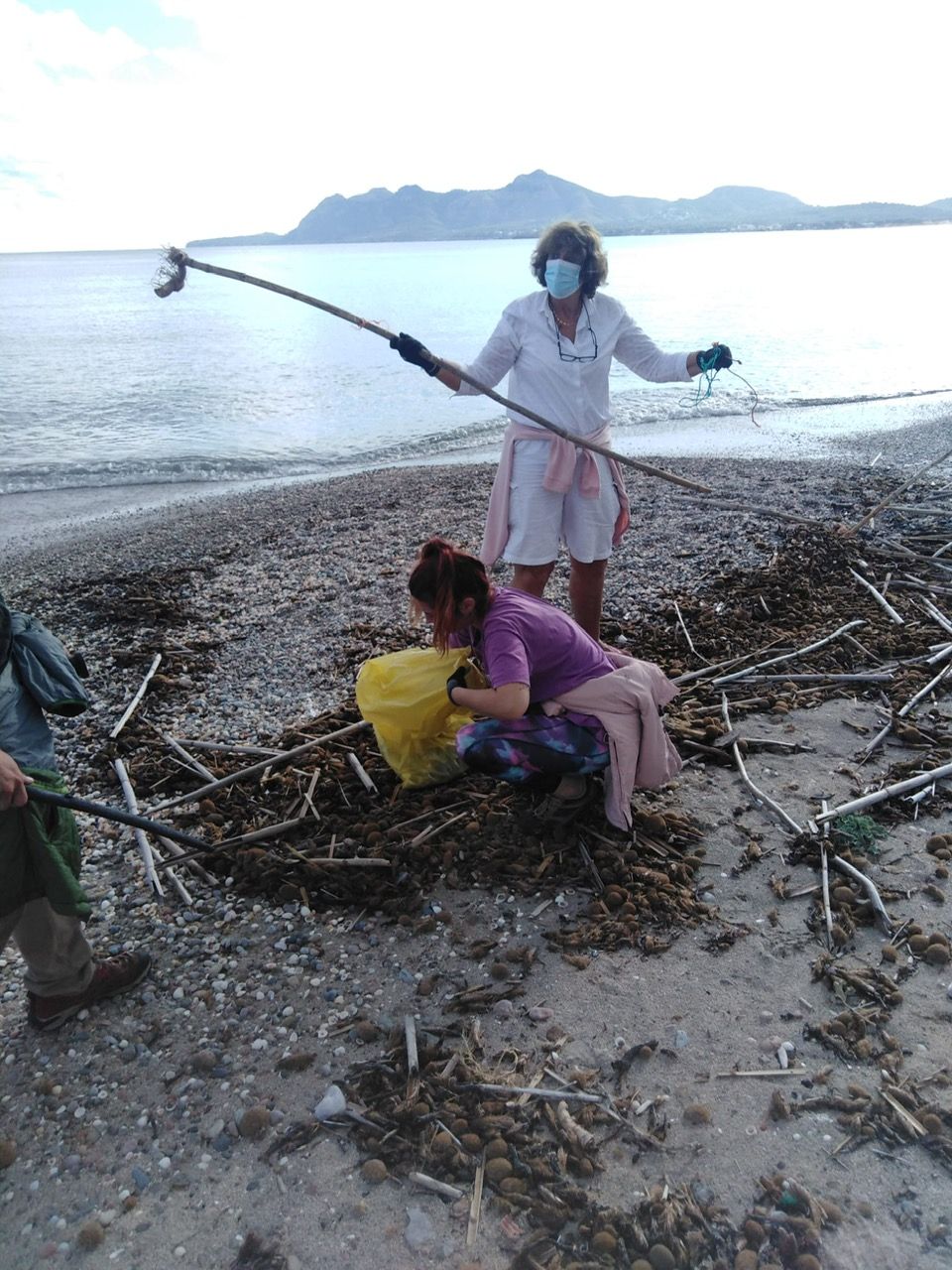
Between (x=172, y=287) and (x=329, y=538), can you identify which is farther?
(x=329, y=538)

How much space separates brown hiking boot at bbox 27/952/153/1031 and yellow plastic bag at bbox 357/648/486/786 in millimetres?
1335

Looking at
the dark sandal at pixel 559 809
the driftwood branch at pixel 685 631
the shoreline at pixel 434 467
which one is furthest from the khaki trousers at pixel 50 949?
the shoreline at pixel 434 467

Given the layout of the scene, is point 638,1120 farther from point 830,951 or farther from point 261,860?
point 261,860

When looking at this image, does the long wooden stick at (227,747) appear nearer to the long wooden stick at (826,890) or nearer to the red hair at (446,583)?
the red hair at (446,583)

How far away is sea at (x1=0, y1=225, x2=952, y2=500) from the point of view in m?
16.0

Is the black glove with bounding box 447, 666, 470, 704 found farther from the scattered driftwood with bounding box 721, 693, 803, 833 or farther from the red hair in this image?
the scattered driftwood with bounding box 721, 693, 803, 833

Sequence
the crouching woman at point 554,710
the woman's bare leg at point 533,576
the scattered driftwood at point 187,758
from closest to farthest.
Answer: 1. the crouching woman at point 554,710
2. the scattered driftwood at point 187,758
3. the woman's bare leg at point 533,576

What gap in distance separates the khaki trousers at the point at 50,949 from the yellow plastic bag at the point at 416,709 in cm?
149

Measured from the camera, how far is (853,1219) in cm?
221

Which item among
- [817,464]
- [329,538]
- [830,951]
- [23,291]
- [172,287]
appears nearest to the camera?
[830,951]

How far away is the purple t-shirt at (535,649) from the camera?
3.32 metres

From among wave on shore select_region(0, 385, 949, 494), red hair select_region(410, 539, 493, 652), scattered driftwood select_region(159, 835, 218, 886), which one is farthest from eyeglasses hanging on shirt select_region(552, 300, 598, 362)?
wave on shore select_region(0, 385, 949, 494)

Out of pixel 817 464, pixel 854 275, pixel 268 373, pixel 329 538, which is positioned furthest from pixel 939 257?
pixel 329 538

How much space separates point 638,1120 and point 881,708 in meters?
2.85
